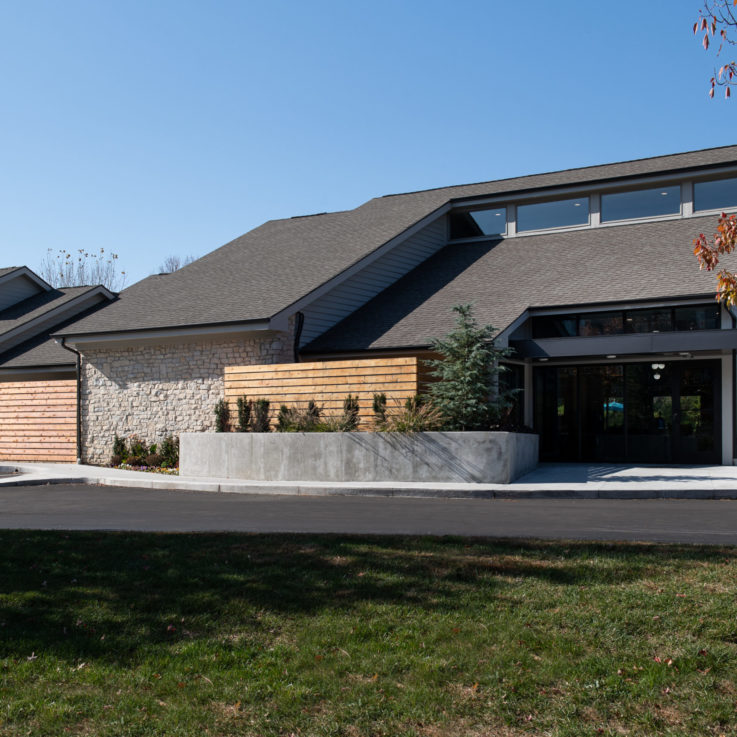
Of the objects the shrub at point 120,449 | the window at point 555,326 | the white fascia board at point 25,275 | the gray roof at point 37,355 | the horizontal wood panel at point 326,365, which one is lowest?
the shrub at point 120,449

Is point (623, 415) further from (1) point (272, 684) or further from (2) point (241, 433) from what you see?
(1) point (272, 684)

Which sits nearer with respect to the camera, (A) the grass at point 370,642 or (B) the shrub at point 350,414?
(A) the grass at point 370,642

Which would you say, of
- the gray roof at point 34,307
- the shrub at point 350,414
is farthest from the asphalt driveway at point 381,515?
the gray roof at point 34,307

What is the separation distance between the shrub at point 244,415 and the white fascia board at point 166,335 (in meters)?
1.85

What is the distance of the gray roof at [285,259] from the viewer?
21.3 m

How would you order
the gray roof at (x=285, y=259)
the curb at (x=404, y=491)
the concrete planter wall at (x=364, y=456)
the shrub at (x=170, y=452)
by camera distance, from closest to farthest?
the curb at (x=404, y=491)
the concrete planter wall at (x=364, y=456)
the shrub at (x=170, y=452)
the gray roof at (x=285, y=259)

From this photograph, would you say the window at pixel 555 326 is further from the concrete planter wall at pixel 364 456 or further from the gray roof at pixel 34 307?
the gray roof at pixel 34 307

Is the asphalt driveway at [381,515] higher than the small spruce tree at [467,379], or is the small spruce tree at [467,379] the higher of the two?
the small spruce tree at [467,379]

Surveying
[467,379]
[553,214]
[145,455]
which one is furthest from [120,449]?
[553,214]

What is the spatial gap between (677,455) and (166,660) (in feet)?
56.6

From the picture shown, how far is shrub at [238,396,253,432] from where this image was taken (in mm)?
18719

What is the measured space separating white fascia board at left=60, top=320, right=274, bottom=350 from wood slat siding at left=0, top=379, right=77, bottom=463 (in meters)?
1.39

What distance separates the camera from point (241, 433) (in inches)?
695

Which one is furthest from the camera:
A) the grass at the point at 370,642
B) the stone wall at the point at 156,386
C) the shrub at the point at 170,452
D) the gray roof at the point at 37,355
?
the gray roof at the point at 37,355
